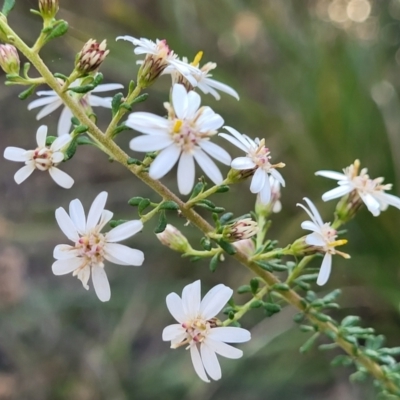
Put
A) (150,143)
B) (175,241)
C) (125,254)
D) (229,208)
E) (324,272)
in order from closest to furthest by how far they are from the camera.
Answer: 1. (150,143)
2. (125,254)
3. (324,272)
4. (175,241)
5. (229,208)

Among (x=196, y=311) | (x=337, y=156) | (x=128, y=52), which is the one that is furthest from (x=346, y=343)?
(x=128, y=52)

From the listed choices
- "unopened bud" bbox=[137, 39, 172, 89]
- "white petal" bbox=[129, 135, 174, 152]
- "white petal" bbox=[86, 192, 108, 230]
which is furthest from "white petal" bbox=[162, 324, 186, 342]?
"unopened bud" bbox=[137, 39, 172, 89]

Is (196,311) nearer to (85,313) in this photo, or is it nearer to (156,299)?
(156,299)

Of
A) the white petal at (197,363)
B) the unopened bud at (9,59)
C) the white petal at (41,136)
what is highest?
the unopened bud at (9,59)

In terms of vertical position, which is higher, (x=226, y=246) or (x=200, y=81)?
(x=200, y=81)

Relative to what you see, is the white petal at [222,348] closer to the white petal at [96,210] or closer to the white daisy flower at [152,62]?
the white petal at [96,210]

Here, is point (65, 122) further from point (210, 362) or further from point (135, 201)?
point (210, 362)

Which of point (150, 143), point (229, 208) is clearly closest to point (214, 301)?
point (150, 143)

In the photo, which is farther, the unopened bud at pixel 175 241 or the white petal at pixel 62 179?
the unopened bud at pixel 175 241

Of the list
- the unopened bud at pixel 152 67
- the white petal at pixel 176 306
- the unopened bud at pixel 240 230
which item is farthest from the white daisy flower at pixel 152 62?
the white petal at pixel 176 306
